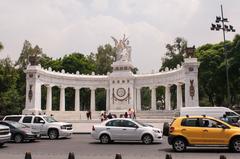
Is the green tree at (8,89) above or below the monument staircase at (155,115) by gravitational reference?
above

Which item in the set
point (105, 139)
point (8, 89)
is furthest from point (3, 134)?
point (8, 89)

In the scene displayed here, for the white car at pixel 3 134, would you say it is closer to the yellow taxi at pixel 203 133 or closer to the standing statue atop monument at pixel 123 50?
the yellow taxi at pixel 203 133

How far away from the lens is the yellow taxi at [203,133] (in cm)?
1802

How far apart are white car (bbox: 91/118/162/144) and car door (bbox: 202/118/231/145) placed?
16.0ft

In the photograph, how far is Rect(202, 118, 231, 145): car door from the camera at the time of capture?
59.2 feet

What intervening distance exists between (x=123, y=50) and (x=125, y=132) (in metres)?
42.2

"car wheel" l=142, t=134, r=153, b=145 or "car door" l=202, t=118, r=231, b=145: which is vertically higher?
"car door" l=202, t=118, r=231, b=145

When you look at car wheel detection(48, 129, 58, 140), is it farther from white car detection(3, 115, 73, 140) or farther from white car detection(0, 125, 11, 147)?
white car detection(0, 125, 11, 147)

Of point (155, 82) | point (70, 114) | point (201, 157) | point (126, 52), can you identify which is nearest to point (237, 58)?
point (155, 82)

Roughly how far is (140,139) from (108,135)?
2034 mm

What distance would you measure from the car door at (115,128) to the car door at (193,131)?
5325mm

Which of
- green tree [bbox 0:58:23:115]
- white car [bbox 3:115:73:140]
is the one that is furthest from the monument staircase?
white car [bbox 3:115:73:140]

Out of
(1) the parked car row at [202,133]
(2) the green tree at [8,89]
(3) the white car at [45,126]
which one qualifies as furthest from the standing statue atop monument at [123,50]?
(1) the parked car row at [202,133]

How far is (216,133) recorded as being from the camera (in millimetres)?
18078
